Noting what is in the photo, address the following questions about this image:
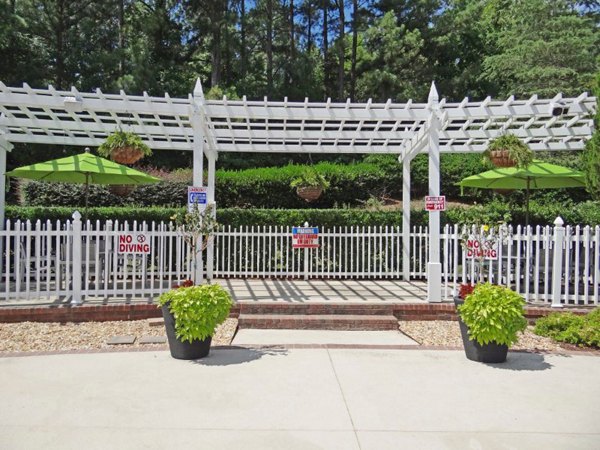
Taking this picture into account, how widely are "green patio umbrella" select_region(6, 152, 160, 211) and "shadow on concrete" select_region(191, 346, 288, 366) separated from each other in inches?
162

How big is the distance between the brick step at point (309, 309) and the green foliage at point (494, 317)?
226cm

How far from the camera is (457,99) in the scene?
24.8 meters

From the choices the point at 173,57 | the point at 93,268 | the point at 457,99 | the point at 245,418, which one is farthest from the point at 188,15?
the point at 245,418

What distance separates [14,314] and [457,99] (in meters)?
23.1

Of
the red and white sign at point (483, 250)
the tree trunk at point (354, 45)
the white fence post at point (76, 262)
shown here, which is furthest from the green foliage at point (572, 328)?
the tree trunk at point (354, 45)

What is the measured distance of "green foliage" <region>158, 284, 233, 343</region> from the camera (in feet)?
16.9

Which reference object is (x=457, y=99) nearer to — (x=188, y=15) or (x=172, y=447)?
(x=188, y=15)

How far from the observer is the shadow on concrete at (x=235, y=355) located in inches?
207

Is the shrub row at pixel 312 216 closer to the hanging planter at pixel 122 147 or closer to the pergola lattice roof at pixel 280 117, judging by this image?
the pergola lattice roof at pixel 280 117

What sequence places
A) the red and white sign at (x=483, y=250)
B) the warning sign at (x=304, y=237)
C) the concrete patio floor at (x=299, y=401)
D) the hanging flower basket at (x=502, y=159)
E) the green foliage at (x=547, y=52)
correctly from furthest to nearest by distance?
the green foliage at (x=547, y=52)
the warning sign at (x=304, y=237)
the hanging flower basket at (x=502, y=159)
the red and white sign at (x=483, y=250)
the concrete patio floor at (x=299, y=401)

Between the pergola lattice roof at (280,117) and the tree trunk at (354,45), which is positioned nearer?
the pergola lattice roof at (280,117)

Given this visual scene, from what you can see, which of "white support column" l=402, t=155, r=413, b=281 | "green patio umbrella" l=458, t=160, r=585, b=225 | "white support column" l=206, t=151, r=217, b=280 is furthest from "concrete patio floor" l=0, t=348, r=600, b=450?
"white support column" l=402, t=155, r=413, b=281

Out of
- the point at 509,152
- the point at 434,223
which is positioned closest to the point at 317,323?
the point at 434,223

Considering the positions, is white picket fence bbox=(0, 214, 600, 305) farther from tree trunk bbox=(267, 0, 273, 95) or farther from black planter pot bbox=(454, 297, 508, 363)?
tree trunk bbox=(267, 0, 273, 95)
